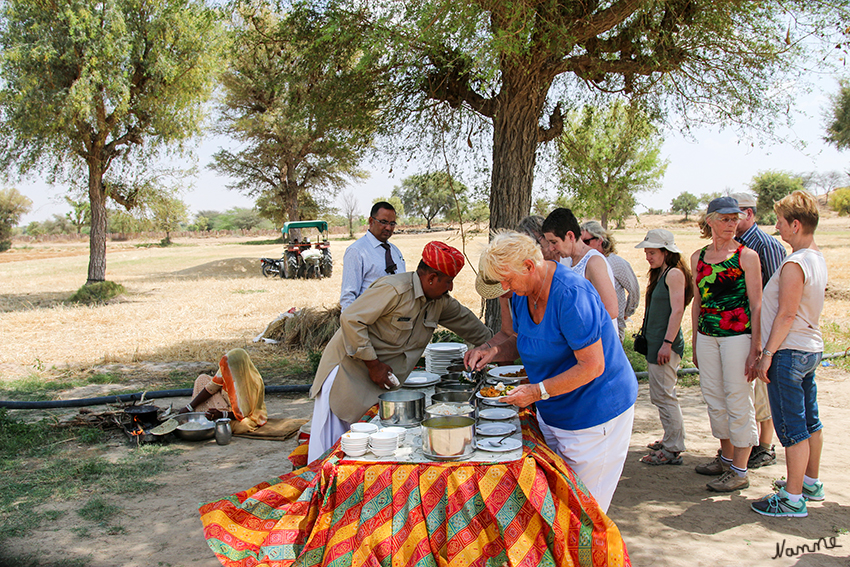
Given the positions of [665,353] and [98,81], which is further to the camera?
[98,81]

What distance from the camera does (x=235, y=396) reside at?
578cm

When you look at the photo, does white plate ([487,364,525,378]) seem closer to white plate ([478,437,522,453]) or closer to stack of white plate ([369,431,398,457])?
white plate ([478,437,522,453])

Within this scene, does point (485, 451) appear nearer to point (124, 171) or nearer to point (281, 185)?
point (124, 171)

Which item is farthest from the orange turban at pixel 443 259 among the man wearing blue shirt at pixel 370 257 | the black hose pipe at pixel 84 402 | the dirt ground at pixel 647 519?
the black hose pipe at pixel 84 402

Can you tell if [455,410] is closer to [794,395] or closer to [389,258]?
[794,395]

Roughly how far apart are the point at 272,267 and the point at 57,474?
19.4 metres

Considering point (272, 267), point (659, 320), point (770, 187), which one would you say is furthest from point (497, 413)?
point (770, 187)

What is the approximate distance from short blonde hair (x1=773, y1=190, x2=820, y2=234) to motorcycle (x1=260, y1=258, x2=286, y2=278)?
21.0 meters

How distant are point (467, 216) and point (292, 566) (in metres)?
6.52

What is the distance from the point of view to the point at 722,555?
10.5ft

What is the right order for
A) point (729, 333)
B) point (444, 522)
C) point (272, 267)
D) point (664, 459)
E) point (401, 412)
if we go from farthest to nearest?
point (272, 267), point (664, 459), point (729, 333), point (401, 412), point (444, 522)

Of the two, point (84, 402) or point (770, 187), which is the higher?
point (770, 187)

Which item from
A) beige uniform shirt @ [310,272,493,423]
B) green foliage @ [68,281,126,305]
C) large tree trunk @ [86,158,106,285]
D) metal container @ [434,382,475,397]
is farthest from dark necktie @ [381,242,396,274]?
large tree trunk @ [86,158,106,285]

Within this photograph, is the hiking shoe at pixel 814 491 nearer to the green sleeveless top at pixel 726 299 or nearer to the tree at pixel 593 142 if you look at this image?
the green sleeveless top at pixel 726 299
